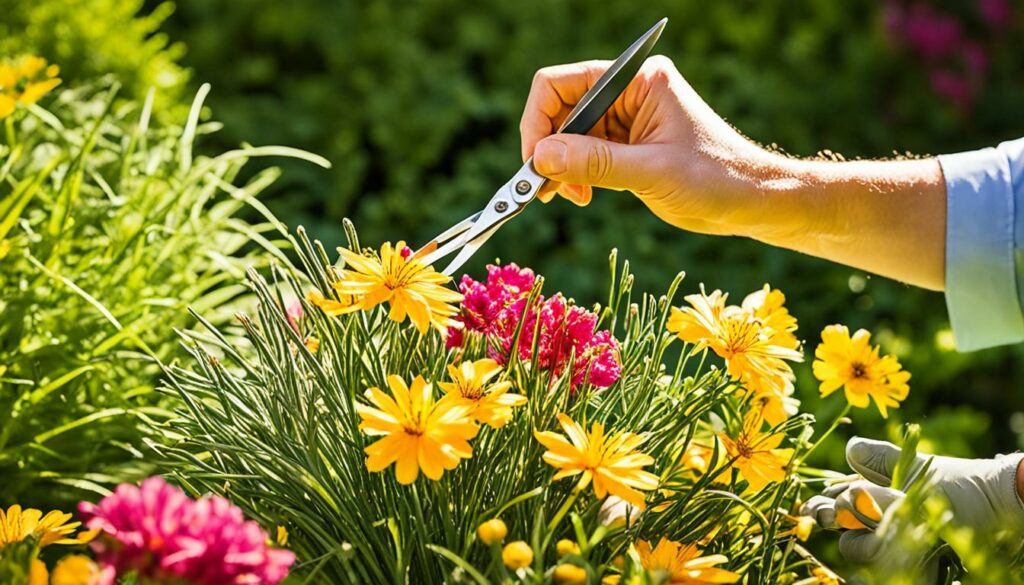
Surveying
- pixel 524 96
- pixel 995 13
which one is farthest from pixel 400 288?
pixel 995 13

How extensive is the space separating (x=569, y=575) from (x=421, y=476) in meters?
0.24

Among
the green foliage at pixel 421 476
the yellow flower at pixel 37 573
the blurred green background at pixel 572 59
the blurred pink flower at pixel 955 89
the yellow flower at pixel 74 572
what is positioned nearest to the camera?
the yellow flower at pixel 74 572

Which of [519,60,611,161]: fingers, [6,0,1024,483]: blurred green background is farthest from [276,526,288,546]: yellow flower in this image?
[6,0,1024,483]: blurred green background

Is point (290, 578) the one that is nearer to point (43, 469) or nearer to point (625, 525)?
point (625, 525)

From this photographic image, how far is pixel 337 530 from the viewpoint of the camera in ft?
3.63

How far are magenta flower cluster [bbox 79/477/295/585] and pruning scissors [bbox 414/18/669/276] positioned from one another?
50cm

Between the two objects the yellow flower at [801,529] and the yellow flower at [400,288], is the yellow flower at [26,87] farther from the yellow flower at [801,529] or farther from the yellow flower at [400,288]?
the yellow flower at [801,529]

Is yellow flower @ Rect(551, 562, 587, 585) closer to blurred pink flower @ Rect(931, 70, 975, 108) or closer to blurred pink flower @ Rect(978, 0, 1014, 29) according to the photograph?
blurred pink flower @ Rect(931, 70, 975, 108)

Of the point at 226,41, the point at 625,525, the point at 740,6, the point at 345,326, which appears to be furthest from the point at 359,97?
the point at 625,525

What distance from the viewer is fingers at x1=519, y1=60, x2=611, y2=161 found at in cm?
151

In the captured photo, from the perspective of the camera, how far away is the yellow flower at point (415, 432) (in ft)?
2.99

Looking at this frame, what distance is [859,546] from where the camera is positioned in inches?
45.9

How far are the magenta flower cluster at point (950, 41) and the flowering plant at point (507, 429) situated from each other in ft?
8.78

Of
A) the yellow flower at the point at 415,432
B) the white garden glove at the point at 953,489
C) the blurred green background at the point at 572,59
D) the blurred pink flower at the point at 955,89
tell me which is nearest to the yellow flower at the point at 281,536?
the yellow flower at the point at 415,432
